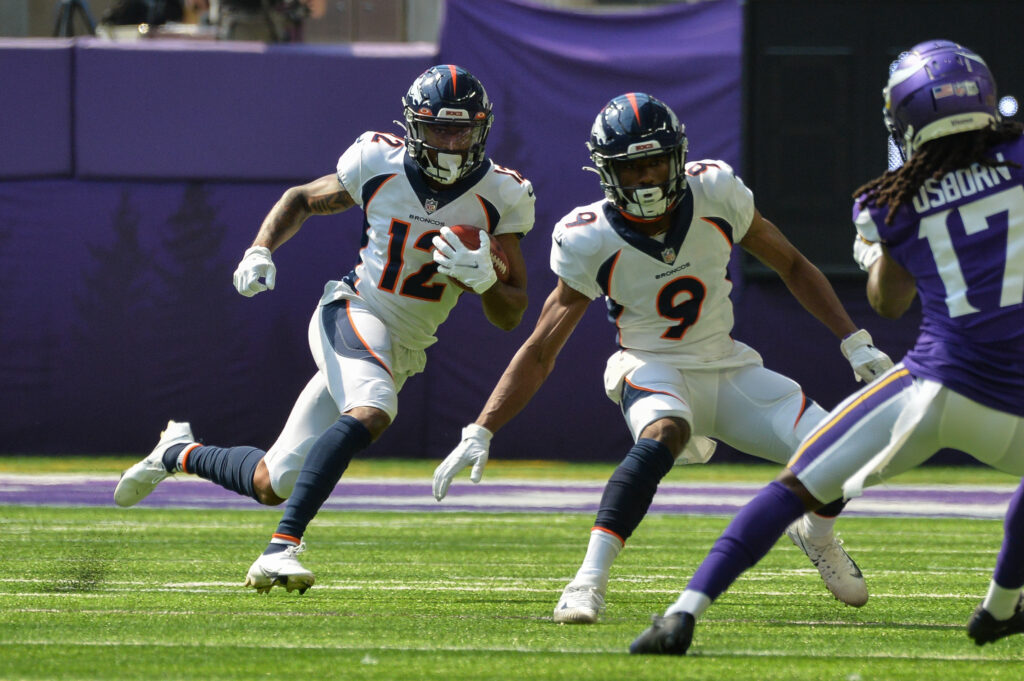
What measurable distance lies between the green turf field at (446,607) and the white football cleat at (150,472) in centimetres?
24

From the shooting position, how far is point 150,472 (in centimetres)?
538

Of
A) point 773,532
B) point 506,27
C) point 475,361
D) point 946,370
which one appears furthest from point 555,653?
point 506,27

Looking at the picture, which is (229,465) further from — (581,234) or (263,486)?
(581,234)

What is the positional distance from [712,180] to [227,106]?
6.50 m

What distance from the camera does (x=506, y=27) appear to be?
33.8 feet

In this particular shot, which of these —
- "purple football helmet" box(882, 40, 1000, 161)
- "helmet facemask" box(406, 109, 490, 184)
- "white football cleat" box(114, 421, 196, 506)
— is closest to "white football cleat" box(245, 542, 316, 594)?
"white football cleat" box(114, 421, 196, 506)

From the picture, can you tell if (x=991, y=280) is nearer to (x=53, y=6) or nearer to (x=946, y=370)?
(x=946, y=370)

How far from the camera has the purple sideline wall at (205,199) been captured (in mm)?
10258

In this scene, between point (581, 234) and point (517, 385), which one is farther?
point (581, 234)

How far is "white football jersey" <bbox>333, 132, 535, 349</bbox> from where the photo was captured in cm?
487

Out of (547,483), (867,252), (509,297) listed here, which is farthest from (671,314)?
(547,483)

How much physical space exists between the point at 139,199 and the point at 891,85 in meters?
7.78

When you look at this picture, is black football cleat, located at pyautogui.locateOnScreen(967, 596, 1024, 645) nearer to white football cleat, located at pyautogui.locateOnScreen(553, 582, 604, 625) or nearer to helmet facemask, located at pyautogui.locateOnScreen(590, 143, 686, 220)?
white football cleat, located at pyautogui.locateOnScreen(553, 582, 604, 625)

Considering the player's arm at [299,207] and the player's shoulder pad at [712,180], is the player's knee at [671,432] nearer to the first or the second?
the player's shoulder pad at [712,180]
